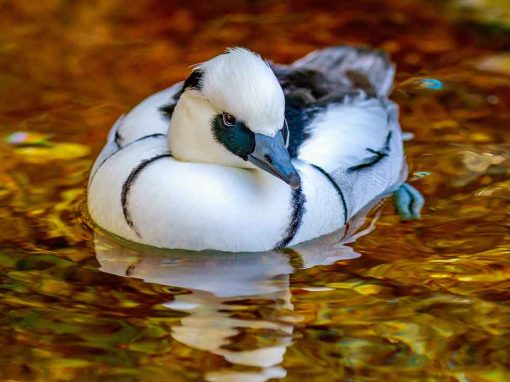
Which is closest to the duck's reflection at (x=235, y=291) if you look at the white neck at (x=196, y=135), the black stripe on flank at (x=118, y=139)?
the white neck at (x=196, y=135)

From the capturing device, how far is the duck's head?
5.61 metres

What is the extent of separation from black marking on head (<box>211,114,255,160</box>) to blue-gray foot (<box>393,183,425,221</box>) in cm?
128

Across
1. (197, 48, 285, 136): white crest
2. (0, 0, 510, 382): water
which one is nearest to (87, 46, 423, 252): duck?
(197, 48, 285, 136): white crest

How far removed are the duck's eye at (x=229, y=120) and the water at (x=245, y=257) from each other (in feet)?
2.27

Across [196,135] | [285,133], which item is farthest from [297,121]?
[196,135]

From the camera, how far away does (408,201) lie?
272 inches

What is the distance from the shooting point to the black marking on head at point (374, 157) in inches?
259

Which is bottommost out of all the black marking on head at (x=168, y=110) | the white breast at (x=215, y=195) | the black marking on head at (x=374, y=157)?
the black marking on head at (x=374, y=157)

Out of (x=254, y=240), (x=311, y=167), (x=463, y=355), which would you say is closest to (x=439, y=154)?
(x=311, y=167)

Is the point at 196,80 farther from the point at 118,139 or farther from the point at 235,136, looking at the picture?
the point at 118,139

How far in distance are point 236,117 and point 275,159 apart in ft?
0.97

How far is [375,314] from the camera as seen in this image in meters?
5.55

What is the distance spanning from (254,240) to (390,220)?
106 centimetres

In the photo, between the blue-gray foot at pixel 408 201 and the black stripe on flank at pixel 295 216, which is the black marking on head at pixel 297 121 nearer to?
the black stripe on flank at pixel 295 216
